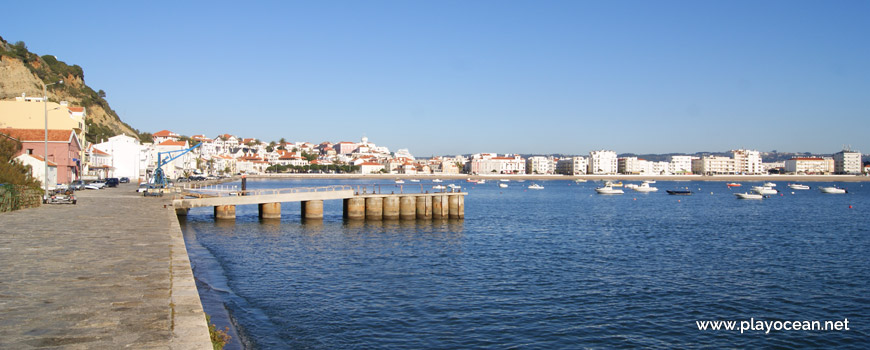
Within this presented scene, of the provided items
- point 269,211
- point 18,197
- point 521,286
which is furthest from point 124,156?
point 521,286

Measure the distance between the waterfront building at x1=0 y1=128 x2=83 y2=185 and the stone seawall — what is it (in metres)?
28.2

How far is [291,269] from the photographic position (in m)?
24.8

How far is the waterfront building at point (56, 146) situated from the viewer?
201ft

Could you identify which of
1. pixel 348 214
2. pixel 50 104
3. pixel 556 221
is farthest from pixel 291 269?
pixel 50 104

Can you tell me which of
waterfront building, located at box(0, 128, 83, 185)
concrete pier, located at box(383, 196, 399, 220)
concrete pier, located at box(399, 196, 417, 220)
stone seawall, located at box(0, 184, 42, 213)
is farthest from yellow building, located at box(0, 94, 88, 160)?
concrete pier, located at box(399, 196, 417, 220)

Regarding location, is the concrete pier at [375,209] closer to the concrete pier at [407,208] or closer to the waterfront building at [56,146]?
the concrete pier at [407,208]

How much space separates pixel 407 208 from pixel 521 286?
1010 inches

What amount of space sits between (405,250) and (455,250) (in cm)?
258

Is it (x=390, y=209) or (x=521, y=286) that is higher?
(x=390, y=209)

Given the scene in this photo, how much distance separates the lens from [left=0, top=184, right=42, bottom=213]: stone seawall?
101 feet

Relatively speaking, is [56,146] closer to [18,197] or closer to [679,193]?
[18,197]

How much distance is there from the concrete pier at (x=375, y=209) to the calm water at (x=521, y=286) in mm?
4695

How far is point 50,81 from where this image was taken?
108062 millimetres

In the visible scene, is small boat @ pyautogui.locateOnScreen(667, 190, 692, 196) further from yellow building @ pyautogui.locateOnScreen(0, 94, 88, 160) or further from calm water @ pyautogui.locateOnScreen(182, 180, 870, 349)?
yellow building @ pyautogui.locateOnScreen(0, 94, 88, 160)
